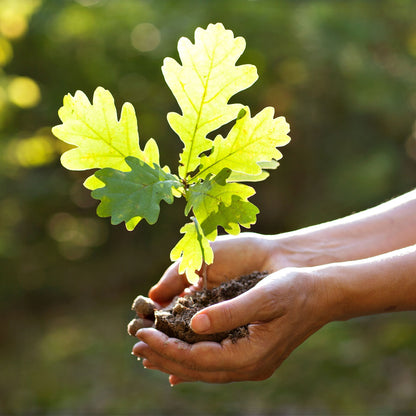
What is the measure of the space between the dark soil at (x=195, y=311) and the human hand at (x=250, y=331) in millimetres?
32

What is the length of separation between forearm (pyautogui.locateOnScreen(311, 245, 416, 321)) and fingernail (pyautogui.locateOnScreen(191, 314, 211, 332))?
42cm

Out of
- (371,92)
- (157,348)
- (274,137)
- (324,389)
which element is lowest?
(324,389)

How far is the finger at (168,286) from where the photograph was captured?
2059 mm

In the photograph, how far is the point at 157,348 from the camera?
1.63m

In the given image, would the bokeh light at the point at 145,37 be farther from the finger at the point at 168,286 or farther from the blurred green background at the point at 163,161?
the finger at the point at 168,286

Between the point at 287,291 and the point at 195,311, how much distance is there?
0.32 metres

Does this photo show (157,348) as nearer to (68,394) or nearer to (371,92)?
(68,394)

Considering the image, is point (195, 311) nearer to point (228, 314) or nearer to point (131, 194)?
point (228, 314)

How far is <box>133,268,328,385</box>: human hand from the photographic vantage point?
154cm

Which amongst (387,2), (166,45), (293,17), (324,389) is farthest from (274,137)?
(387,2)

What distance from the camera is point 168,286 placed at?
2.06m

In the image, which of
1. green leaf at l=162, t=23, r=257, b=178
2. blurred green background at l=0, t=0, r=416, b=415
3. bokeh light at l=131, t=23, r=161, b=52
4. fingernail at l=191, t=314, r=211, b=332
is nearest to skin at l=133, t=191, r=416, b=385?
fingernail at l=191, t=314, r=211, b=332

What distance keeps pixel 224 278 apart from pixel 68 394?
364 centimetres

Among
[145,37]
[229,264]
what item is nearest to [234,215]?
[229,264]
